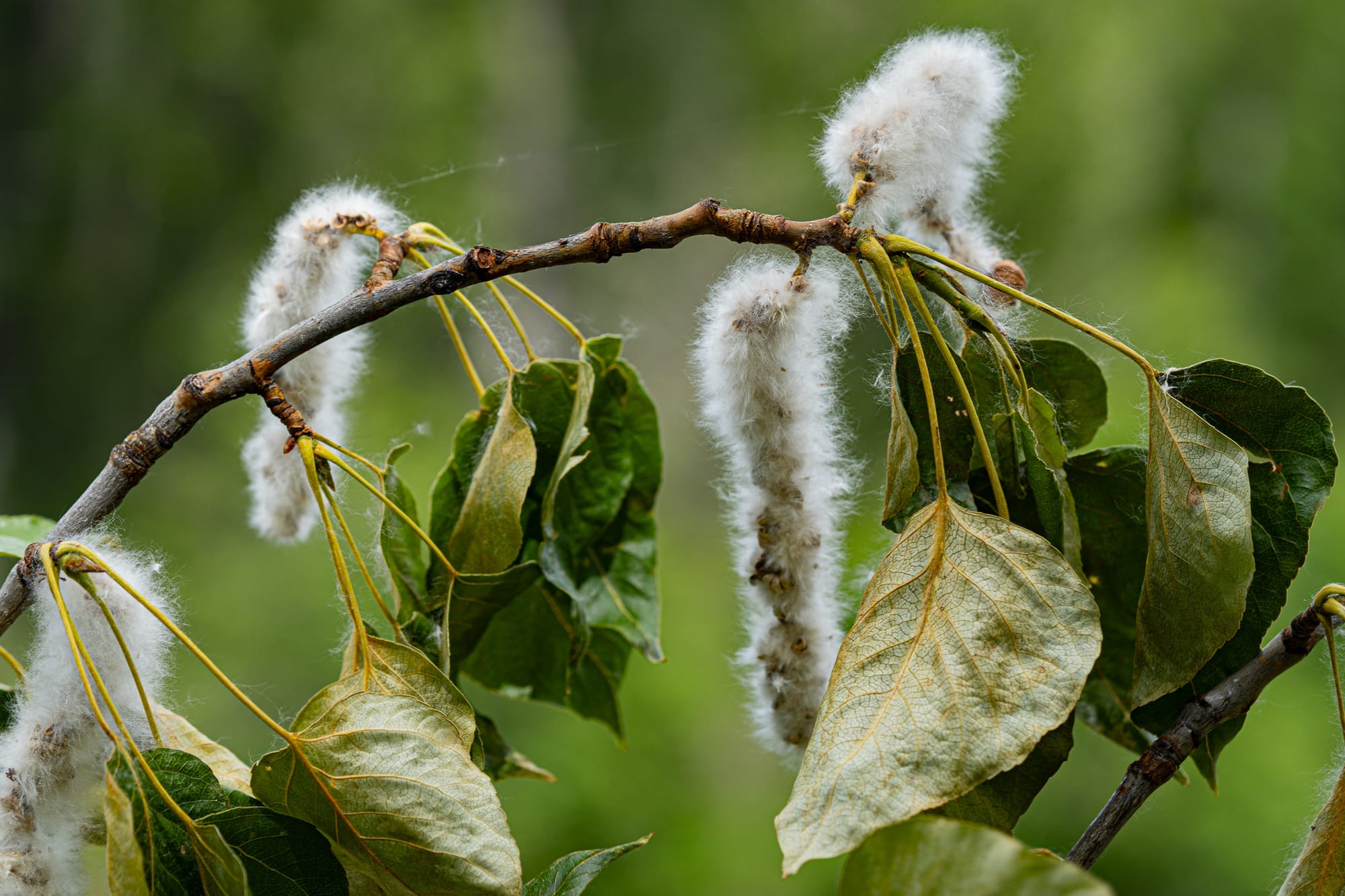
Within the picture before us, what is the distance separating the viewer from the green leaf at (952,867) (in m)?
0.29

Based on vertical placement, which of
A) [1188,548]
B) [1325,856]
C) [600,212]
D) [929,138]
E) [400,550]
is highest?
[600,212]

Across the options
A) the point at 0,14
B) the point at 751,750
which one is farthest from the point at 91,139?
the point at 751,750

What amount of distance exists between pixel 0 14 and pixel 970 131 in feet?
12.4

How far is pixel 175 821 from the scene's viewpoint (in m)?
0.42

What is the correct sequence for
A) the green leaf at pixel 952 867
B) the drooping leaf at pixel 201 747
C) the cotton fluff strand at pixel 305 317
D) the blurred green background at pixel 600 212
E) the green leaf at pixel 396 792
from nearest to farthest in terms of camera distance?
the green leaf at pixel 952 867 < the green leaf at pixel 396 792 < the drooping leaf at pixel 201 747 < the cotton fluff strand at pixel 305 317 < the blurred green background at pixel 600 212

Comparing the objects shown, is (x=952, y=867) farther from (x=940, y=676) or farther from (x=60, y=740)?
(x=60, y=740)

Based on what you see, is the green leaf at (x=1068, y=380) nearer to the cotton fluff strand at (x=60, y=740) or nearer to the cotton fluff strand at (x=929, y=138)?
the cotton fluff strand at (x=929, y=138)

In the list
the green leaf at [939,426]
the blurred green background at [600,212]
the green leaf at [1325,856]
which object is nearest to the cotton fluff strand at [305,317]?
the green leaf at [939,426]

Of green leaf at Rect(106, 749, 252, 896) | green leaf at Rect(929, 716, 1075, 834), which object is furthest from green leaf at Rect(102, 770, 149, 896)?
green leaf at Rect(929, 716, 1075, 834)

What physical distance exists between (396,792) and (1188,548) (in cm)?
36

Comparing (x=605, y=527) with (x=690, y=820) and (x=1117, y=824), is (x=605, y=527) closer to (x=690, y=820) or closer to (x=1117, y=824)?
(x=1117, y=824)

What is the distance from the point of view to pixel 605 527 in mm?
644

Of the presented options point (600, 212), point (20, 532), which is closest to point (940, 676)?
point (20, 532)

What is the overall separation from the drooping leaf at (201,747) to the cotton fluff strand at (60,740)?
0.10 ft
